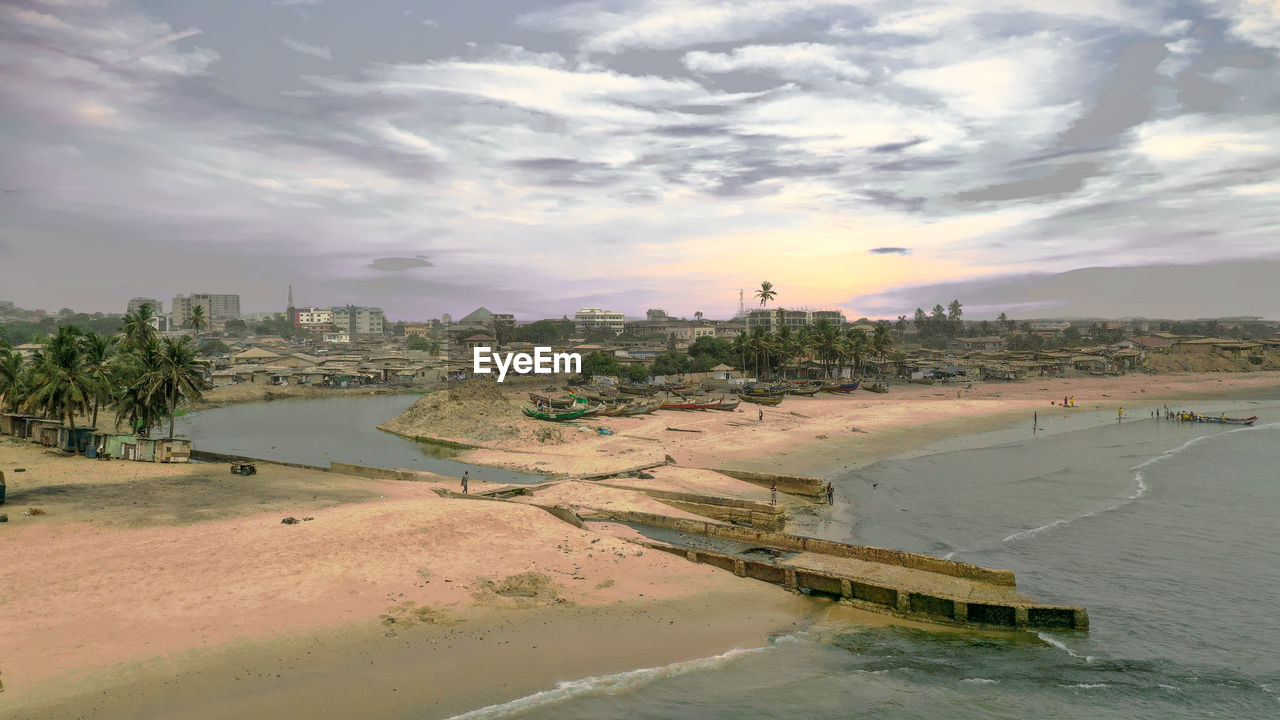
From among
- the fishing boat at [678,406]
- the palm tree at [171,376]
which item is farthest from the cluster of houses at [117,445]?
the fishing boat at [678,406]

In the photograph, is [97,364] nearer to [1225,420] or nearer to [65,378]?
[65,378]

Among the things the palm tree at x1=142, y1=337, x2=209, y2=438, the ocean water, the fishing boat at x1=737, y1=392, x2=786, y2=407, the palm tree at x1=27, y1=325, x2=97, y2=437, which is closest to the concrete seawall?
the ocean water

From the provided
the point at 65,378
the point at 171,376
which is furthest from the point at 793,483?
the point at 65,378

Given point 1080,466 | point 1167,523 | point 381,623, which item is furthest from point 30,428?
point 1080,466

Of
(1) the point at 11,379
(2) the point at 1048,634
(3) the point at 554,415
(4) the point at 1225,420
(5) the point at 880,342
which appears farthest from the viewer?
(5) the point at 880,342

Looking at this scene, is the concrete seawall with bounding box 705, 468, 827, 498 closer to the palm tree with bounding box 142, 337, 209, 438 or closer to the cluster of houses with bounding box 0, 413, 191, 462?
the palm tree with bounding box 142, 337, 209, 438
